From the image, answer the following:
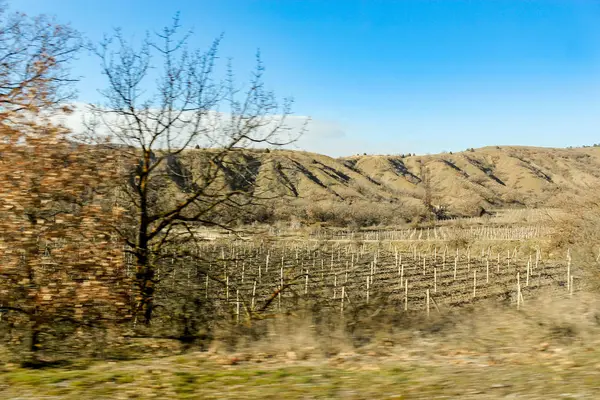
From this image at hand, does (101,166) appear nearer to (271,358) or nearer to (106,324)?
(106,324)

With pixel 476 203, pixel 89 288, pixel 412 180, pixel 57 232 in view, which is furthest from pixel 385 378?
pixel 412 180


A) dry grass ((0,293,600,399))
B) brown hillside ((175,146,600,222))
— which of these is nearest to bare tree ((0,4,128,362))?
dry grass ((0,293,600,399))

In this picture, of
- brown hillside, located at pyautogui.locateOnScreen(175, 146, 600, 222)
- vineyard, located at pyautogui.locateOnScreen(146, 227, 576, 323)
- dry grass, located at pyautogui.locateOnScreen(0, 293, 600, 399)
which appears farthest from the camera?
brown hillside, located at pyautogui.locateOnScreen(175, 146, 600, 222)

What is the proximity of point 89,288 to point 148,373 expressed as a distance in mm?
1839

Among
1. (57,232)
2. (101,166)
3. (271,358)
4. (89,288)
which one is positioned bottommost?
(271,358)

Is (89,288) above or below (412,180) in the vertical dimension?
below

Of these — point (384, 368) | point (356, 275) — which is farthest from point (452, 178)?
point (384, 368)

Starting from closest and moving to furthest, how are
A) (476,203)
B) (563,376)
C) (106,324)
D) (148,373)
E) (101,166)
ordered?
(563,376)
(148,373)
(106,324)
(101,166)
(476,203)

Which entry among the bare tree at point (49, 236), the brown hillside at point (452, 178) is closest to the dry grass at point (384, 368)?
the bare tree at point (49, 236)

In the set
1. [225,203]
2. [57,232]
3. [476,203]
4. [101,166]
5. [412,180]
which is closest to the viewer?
[57,232]

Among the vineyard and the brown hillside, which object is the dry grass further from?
the brown hillside

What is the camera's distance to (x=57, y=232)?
6855 millimetres

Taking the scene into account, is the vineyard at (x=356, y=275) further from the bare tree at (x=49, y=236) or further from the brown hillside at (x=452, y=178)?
the brown hillside at (x=452, y=178)

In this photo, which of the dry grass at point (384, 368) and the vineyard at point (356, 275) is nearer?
the dry grass at point (384, 368)
